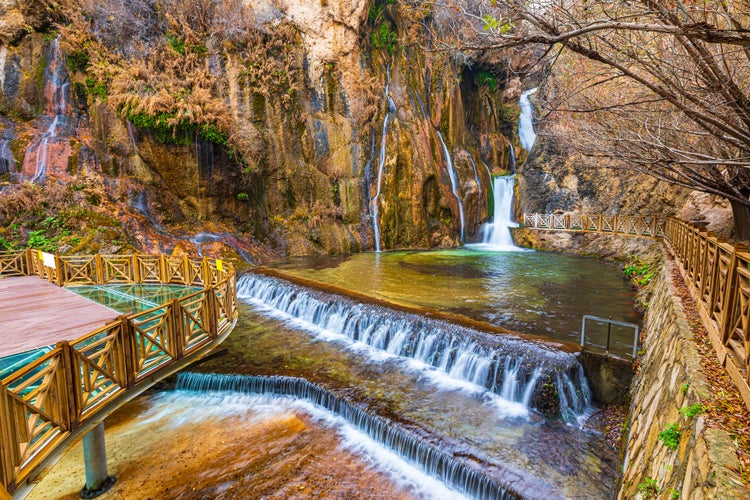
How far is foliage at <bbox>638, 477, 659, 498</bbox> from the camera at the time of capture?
3.58 m

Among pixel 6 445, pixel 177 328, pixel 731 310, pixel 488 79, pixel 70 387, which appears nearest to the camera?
pixel 6 445

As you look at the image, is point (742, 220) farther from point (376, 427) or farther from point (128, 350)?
point (128, 350)

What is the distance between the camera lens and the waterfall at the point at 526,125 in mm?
34688

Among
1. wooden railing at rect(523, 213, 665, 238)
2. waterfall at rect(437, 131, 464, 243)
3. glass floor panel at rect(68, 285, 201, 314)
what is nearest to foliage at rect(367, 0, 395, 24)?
waterfall at rect(437, 131, 464, 243)

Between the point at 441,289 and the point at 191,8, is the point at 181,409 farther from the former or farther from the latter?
the point at 191,8

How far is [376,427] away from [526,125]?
1377 inches

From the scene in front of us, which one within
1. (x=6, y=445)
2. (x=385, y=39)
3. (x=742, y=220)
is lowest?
(x=6, y=445)

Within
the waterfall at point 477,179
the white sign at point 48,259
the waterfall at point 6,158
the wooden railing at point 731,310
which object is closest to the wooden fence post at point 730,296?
the wooden railing at point 731,310

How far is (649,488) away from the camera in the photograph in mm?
3707

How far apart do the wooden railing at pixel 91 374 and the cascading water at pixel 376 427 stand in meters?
1.52

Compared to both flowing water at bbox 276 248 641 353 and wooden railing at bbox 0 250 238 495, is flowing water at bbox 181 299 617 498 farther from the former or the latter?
flowing water at bbox 276 248 641 353

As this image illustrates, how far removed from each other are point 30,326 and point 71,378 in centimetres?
357

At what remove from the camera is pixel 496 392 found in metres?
7.89

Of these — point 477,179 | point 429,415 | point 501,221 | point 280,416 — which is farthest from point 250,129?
point 429,415
